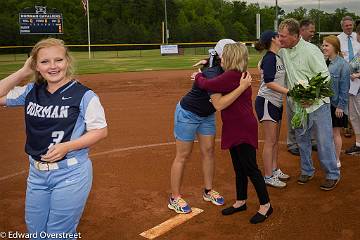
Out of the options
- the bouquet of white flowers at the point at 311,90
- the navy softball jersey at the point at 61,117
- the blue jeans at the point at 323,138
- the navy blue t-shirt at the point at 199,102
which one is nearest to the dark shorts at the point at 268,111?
the bouquet of white flowers at the point at 311,90

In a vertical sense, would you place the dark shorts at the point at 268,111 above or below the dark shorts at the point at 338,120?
above

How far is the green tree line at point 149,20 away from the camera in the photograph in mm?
74062

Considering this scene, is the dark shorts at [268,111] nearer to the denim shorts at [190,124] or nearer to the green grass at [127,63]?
the denim shorts at [190,124]

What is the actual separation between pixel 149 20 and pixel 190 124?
88830 mm

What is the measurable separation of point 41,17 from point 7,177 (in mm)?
38539

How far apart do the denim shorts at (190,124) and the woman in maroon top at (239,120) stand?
16.3 inches

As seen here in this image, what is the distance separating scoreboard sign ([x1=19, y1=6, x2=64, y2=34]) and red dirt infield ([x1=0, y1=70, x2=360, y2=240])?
34570mm

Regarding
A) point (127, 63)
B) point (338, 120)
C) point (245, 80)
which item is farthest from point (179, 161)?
point (127, 63)

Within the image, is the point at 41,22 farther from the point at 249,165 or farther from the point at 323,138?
A: the point at 249,165

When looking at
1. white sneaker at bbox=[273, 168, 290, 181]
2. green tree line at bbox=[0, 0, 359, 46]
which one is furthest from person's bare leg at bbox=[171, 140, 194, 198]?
green tree line at bbox=[0, 0, 359, 46]

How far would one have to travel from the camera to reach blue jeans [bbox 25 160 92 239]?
2922mm

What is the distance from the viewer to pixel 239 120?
441 centimetres

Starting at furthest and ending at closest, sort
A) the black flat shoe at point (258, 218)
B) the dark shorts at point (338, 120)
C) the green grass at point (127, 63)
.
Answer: the green grass at point (127, 63) < the dark shorts at point (338, 120) < the black flat shoe at point (258, 218)

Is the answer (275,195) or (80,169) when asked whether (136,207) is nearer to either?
(275,195)
